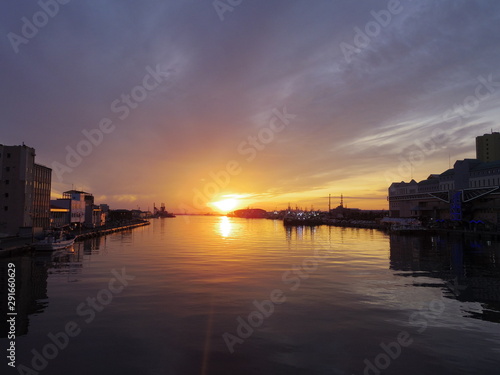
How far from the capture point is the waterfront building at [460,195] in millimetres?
96375

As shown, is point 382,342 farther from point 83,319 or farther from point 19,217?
point 19,217

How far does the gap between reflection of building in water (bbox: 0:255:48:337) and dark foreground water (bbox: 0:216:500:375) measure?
137 millimetres

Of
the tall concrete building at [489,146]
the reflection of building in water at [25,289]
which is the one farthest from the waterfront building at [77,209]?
the tall concrete building at [489,146]

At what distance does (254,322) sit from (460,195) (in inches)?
4286

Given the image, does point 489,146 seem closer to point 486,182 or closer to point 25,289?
point 486,182

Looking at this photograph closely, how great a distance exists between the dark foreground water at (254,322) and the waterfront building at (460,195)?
248 feet

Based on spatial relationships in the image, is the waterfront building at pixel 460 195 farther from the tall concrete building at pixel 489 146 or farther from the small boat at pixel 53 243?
the small boat at pixel 53 243

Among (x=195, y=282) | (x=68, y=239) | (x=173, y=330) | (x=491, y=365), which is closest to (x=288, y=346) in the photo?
(x=173, y=330)

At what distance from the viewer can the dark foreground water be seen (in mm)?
14094

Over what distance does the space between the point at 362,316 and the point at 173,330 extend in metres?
11.3

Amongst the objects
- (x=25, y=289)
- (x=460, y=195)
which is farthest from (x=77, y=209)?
(x=460, y=195)

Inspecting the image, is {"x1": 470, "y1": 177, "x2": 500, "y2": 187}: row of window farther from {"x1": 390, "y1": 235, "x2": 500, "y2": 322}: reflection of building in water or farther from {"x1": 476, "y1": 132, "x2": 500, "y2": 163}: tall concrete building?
{"x1": 476, "y1": 132, "x2": 500, "y2": 163}: tall concrete building

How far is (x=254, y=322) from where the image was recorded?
19.2 metres

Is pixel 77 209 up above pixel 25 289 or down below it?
above
